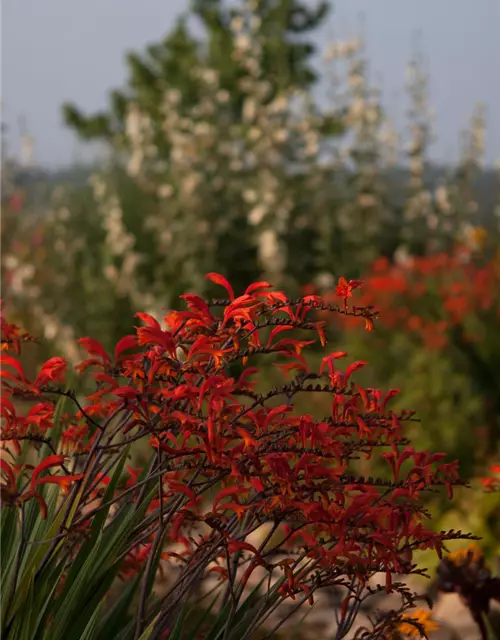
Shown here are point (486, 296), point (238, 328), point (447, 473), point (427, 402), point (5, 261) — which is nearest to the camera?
point (238, 328)

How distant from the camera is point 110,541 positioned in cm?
204

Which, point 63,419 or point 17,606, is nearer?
point 17,606

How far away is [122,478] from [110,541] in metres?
0.36

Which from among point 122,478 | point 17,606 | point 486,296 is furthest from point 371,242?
point 17,606

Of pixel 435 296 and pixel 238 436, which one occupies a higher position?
pixel 435 296

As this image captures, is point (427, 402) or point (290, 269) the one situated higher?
point (290, 269)

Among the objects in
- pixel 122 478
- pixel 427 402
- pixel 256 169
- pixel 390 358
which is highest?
pixel 256 169

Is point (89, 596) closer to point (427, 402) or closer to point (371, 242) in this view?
point (427, 402)

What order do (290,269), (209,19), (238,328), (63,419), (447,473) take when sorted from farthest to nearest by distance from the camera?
1. (209,19)
2. (290,269)
3. (63,419)
4. (447,473)
5. (238,328)

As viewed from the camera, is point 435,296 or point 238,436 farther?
point 435,296

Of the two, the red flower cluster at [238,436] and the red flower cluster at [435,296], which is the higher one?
the red flower cluster at [435,296]

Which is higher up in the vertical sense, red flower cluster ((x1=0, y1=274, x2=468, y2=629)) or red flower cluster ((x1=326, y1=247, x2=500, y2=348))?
red flower cluster ((x1=326, y1=247, x2=500, y2=348))

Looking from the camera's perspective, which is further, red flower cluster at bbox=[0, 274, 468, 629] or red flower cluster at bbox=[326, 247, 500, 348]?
red flower cluster at bbox=[326, 247, 500, 348]

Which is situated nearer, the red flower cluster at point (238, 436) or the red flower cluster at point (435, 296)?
the red flower cluster at point (238, 436)
